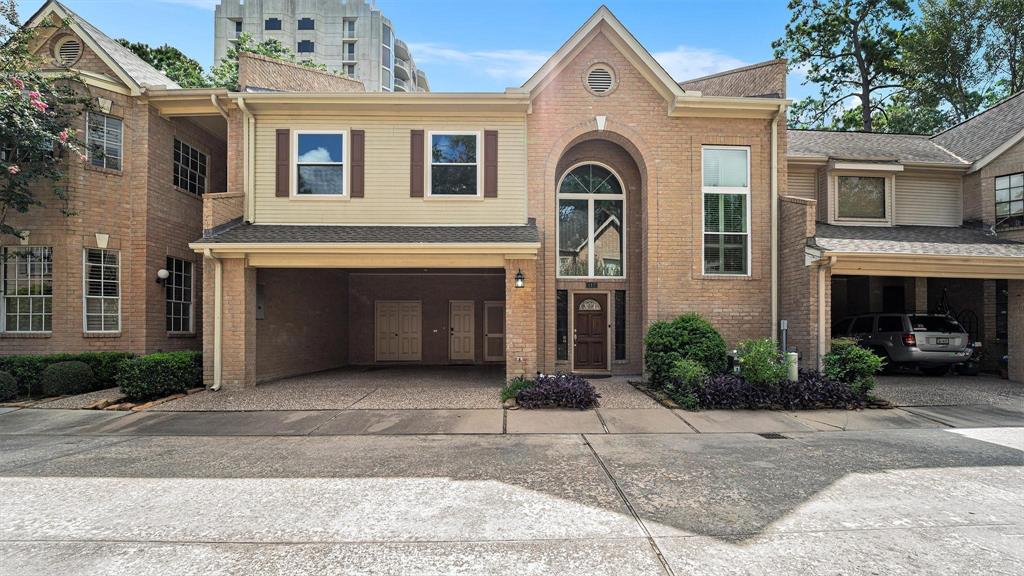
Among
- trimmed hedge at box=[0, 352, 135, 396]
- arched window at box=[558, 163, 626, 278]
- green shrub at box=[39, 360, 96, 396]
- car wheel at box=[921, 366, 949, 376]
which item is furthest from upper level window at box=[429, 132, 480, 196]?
car wheel at box=[921, 366, 949, 376]

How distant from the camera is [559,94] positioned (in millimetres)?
10984

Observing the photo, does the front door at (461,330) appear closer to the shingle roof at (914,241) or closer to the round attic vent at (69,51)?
the shingle roof at (914,241)

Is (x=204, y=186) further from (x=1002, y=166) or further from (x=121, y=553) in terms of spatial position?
(x=1002, y=166)

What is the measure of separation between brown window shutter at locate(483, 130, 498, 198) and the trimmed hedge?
27.5 feet

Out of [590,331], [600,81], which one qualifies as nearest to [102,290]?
[590,331]

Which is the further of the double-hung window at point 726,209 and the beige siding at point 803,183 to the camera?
the beige siding at point 803,183

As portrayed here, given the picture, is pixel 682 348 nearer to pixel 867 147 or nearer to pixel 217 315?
pixel 867 147

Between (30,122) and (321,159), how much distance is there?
536 centimetres

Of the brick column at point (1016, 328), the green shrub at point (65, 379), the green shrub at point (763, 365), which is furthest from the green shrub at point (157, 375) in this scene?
the brick column at point (1016, 328)

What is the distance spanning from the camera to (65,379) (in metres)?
9.42

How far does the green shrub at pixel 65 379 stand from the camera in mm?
9344

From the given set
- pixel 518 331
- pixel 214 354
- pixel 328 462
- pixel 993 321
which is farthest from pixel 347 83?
pixel 993 321

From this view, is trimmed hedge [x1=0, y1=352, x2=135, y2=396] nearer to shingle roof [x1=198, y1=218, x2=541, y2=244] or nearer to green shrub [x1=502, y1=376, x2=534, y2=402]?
shingle roof [x1=198, y1=218, x2=541, y2=244]

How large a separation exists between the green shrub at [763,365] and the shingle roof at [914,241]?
270 cm
